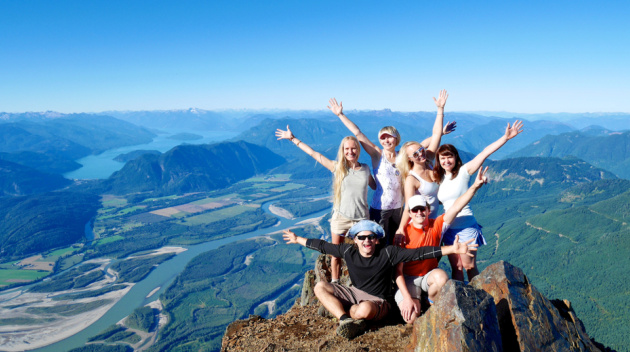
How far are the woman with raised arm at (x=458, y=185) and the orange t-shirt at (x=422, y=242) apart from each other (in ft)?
1.77

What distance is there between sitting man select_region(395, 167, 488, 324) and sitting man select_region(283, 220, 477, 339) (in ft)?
1.31

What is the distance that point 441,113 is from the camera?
10.8 m

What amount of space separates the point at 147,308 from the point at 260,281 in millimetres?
37488

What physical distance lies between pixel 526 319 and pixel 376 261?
3.09 meters

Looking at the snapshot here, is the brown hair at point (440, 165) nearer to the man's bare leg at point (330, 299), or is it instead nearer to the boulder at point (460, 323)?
the boulder at point (460, 323)

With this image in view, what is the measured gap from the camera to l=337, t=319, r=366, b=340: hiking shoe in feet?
27.4

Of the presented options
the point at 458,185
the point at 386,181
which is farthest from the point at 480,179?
the point at 386,181

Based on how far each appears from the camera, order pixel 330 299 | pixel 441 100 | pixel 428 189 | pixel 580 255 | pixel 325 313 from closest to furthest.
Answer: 1. pixel 330 299
2. pixel 428 189
3. pixel 325 313
4. pixel 441 100
5. pixel 580 255

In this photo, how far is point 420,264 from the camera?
8.61 m

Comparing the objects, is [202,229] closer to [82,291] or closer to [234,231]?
[234,231]

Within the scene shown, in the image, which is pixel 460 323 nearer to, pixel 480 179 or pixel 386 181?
pixel 480 179

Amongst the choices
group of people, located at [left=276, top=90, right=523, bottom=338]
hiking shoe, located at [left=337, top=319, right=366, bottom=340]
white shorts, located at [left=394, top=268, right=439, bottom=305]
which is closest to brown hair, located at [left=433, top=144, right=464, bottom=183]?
group of people, located at [left=276, top=90, right=523, bottom=338]

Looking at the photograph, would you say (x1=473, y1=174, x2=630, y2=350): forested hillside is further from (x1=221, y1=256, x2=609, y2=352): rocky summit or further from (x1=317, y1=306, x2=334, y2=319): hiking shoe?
(x1=317, y1=306, x2=334, y2=319): hiking shoe

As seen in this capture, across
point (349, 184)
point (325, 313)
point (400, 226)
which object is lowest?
point (325, 313)
